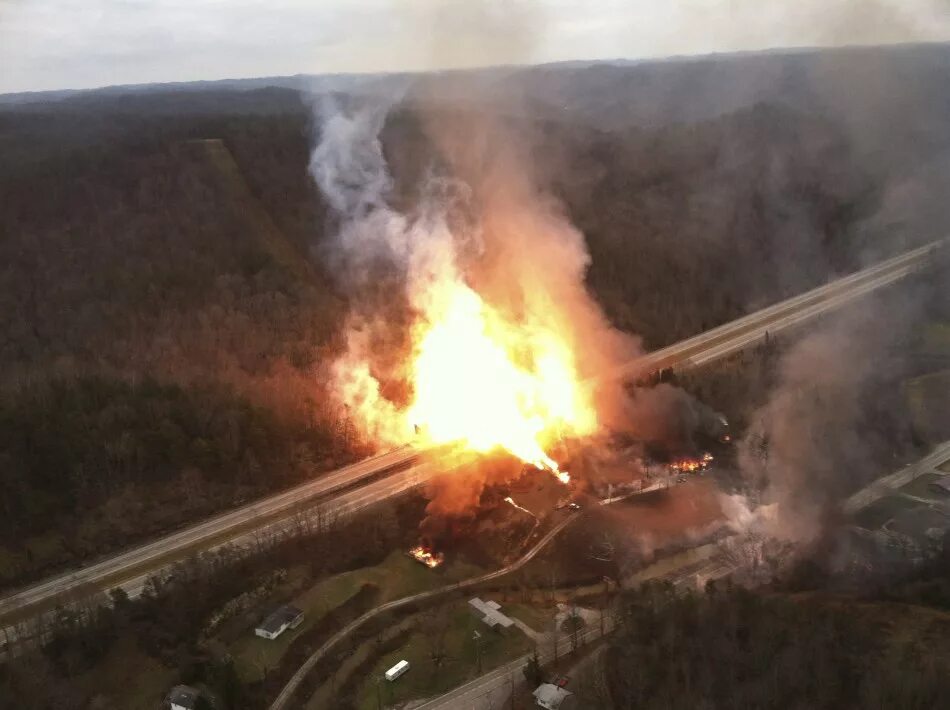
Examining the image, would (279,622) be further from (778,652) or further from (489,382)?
(489,382)

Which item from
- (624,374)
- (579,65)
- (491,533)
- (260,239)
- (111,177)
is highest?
(579,65)

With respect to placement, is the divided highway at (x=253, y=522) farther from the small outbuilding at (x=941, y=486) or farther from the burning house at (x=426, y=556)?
the small outbuilding at (x=941, y=486)

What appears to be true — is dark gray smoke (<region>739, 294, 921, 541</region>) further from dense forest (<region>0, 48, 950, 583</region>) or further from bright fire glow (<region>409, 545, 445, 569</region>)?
bright fire glow (<region>409, 545, 445, 569</region>)

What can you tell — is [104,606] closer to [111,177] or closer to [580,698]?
[580,698]

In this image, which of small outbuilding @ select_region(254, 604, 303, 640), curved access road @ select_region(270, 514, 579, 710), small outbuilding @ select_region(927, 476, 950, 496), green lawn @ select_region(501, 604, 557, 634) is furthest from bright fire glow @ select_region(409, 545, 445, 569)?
small outbuilding @ select_region(927, 476, 950, 496)

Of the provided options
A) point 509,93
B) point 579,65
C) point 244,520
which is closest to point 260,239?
point 509,93

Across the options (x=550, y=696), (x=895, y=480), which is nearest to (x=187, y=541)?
(x=550, y=696)

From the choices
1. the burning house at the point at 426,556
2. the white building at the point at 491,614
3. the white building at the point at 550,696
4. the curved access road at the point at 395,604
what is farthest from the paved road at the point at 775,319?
the white building at the point at 550,696

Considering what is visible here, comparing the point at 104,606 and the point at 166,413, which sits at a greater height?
the point at 166,413
